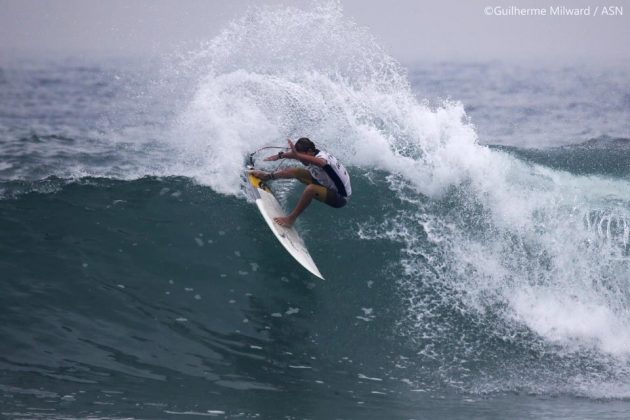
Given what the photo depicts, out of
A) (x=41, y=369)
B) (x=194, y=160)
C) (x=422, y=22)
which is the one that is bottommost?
(x=41, y=369)

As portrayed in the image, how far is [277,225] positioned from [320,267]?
0.81m

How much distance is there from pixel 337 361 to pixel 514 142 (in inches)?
Answer: 454

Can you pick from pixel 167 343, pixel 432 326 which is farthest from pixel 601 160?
pixel 167 343

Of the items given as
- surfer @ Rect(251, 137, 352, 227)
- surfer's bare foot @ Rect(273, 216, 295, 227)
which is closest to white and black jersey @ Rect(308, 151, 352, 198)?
surfer @ Rect(251, 137, 352, 227)

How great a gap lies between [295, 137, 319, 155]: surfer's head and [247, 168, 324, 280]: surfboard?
2.99ft

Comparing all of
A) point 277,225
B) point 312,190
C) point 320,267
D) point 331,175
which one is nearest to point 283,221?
point 277,225

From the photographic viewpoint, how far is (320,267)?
350 inches

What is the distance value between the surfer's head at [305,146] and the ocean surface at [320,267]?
4.78ft

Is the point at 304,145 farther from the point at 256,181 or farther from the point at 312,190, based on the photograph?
the point at 256,181

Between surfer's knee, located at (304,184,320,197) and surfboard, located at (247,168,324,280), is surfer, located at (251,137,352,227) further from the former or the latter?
surfboard, located at (247,168,324,280)

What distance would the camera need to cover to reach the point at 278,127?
36.0 feet

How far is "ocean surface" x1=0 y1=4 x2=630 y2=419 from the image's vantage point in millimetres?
6973

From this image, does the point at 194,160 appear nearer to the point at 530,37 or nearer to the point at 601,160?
the point at 601,160

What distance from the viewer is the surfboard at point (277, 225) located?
835 cm
